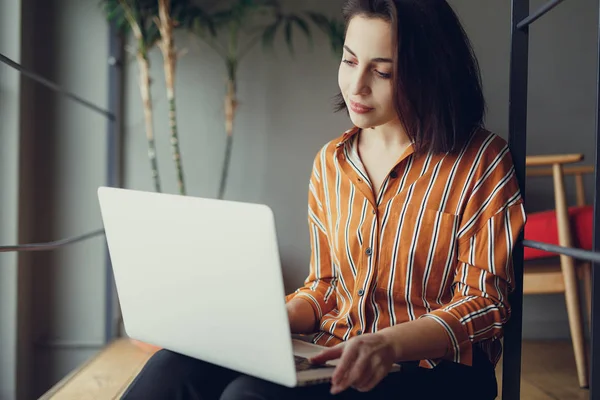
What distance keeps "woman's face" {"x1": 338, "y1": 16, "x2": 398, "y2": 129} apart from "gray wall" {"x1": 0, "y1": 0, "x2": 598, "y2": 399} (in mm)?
1434

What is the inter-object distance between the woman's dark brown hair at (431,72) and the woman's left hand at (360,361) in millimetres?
362

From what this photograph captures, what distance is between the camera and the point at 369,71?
1.01 m

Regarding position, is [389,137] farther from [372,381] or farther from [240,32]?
[240,32]

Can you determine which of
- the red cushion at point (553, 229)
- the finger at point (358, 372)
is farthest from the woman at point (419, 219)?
the red cushion at point (553, 229)

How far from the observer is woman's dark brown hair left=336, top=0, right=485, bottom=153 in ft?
3.20

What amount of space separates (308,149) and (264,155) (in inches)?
6.9

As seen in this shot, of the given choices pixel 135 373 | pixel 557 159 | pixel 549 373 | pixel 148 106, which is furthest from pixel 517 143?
pixel 148 106

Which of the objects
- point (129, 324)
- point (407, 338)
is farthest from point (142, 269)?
point (407, 338)

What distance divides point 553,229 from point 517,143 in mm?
1121

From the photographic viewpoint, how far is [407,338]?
32.4 inches

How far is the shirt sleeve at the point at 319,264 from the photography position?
1108 millimetres

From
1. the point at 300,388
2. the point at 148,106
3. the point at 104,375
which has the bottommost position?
the point at 104,375

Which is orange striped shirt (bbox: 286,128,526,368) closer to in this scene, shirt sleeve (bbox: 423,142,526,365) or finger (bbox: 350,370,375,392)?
shirt sleeve (bbox: 423,142,526,365)

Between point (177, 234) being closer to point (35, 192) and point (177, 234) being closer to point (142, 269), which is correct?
point (142, 269)
